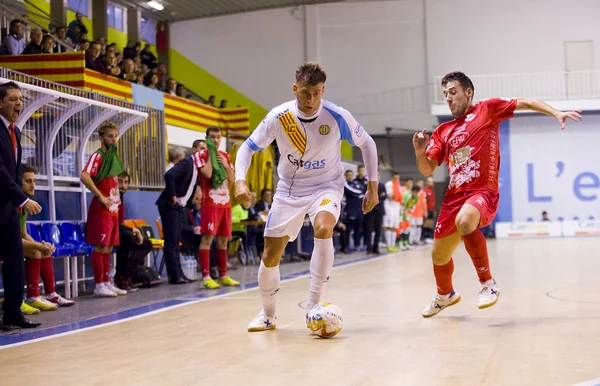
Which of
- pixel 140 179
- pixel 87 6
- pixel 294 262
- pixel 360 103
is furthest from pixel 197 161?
pixel 360 103

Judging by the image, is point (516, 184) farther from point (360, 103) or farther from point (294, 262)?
point (294, 262)

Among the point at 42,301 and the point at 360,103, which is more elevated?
the point at 360,103

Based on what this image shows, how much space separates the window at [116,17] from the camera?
25781 millimetres

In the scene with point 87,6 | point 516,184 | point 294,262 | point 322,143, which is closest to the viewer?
point 322,143

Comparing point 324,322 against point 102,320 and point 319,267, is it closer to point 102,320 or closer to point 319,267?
point 319,267

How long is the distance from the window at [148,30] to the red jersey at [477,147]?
23.9 m

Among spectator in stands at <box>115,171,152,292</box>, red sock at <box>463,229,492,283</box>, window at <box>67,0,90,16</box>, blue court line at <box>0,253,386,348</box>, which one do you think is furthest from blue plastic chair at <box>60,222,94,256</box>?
window at <box>67,0,90,16</box>

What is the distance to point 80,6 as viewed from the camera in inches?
930

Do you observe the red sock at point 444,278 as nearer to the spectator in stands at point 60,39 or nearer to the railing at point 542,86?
the spectator in stands at point 60,39

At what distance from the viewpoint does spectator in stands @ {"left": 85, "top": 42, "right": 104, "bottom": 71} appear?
1483 centimetres

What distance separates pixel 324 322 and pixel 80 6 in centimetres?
2057

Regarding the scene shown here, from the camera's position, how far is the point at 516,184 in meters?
29.7

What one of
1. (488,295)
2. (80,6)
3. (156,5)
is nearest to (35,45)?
(80,6)

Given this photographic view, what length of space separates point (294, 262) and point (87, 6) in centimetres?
1291
